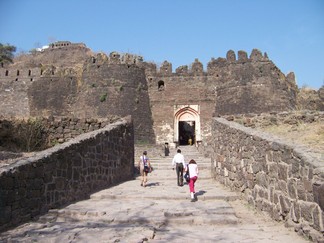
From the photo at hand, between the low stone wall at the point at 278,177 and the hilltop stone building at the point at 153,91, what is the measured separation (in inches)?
617

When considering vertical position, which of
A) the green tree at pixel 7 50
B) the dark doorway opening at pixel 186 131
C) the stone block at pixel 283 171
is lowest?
the stone block at pixel 283 171

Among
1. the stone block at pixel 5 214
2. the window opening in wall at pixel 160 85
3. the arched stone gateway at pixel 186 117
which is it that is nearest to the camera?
the stone block at pixel 5 214

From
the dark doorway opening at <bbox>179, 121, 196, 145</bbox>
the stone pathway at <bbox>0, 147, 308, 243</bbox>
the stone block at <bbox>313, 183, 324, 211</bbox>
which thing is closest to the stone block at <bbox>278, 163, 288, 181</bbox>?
the stone pathway at <bbox>0, 147, 308, 243</bbox>

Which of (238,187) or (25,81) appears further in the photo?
(25,81)

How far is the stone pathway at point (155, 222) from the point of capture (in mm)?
4691

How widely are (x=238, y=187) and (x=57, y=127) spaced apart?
5.72 m

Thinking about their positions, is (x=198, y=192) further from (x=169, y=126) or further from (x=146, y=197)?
(x=169, y=126)

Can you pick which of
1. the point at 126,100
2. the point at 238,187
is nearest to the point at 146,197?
the point at 238,187

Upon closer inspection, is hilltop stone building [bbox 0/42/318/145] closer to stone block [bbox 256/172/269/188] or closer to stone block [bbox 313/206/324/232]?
stone block [bbox 256/172/269/188]

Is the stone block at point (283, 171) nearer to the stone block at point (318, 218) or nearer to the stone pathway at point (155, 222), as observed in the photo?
the stone pathway at point (155, 222)

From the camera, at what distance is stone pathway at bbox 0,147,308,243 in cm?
469

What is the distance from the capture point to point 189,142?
2766 centimetres

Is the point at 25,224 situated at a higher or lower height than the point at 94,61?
lower

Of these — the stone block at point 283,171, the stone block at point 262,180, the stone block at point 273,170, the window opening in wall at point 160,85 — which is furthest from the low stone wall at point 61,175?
the window opening in wall at point 160,85
